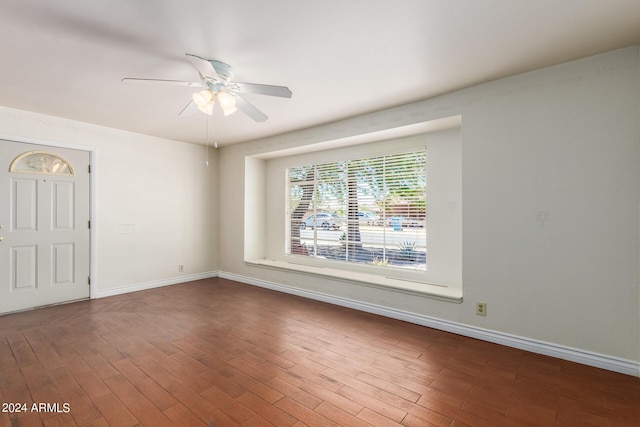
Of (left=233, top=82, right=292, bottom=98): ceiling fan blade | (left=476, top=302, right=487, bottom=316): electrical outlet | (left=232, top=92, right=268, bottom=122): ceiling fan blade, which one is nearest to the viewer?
(left=233, top=82, right=292, bottom=98): ceiling fan blade

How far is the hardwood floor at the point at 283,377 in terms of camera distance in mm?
1885

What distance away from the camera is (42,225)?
4.00 m

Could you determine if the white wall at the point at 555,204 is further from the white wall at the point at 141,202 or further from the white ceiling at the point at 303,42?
the white wall at the point at 141,202

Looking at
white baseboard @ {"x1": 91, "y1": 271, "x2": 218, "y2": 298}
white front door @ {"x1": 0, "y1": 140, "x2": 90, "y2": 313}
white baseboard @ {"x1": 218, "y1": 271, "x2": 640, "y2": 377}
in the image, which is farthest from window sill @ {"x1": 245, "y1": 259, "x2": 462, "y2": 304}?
white front door @ {"x1": 0, "y1": 140, "x2": 90, "y2": 313}

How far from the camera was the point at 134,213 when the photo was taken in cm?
485

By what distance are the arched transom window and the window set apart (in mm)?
3230

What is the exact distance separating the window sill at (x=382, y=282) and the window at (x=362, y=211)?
0.29 meters

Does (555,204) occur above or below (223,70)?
below

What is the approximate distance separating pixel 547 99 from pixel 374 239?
8.19 ft

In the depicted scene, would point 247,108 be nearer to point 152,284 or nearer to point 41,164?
point 41,164

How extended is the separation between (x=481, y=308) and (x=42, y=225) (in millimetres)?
5381

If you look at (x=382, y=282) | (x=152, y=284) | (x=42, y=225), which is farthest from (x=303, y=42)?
(x=152, y=284)

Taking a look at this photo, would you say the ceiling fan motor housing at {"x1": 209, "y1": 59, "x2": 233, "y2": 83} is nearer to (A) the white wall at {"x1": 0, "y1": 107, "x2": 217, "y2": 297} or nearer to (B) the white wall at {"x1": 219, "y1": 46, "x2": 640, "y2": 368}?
(B) the white wall at {"x1": 219, "y1": 46, "x2": 640, "y2": 368}

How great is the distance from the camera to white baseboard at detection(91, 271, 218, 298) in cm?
454
